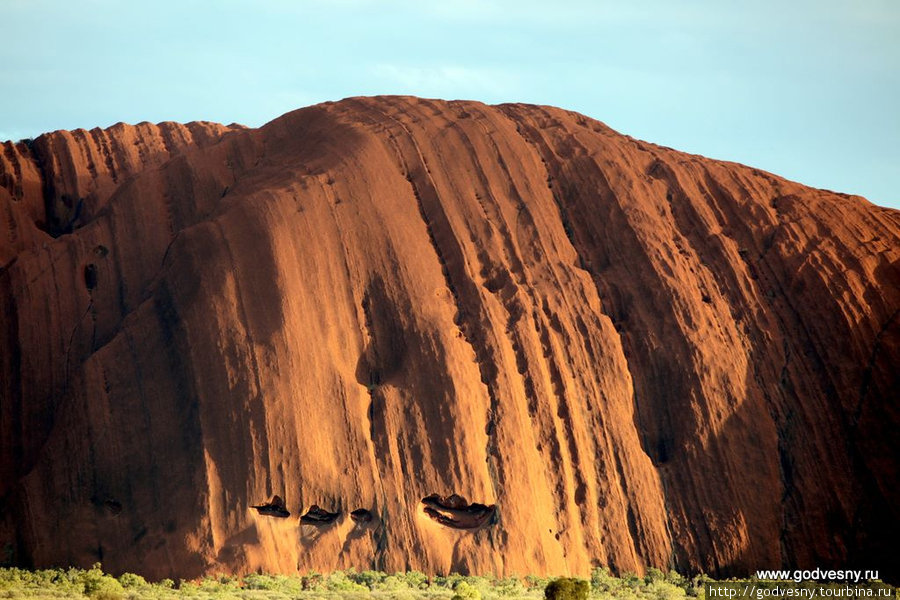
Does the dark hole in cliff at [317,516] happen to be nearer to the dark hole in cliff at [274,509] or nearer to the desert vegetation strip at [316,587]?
the dark hole in cliff at [274,509]

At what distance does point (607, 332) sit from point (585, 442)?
197 inches

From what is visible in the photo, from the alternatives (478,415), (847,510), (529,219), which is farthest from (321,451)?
(847,510)

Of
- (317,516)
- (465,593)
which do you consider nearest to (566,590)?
(465,593)

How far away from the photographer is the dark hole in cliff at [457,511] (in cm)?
4228

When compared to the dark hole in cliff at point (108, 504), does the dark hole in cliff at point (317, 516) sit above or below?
below

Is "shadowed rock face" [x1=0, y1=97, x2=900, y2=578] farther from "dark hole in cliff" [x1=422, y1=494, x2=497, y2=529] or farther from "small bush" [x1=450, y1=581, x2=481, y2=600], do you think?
"small bush" [x1=450, y1=581, x2=481, y2=600]

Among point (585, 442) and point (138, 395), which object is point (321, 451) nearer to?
point (138, 395)

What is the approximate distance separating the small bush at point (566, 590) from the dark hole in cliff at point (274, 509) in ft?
30.6

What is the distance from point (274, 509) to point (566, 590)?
34.1ft

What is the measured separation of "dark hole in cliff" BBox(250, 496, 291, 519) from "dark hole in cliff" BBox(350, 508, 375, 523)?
219 cm

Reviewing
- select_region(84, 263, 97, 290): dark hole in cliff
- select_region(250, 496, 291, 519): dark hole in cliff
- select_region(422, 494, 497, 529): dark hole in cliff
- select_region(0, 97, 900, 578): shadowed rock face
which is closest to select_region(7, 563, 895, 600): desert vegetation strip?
select_region(0, 97, 900, 578): shadowed rock face

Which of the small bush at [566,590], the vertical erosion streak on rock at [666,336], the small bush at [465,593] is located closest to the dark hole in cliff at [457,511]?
the small bush at [465,593]

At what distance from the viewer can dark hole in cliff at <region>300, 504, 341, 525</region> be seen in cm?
4131

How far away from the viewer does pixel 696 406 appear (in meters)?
47.6
